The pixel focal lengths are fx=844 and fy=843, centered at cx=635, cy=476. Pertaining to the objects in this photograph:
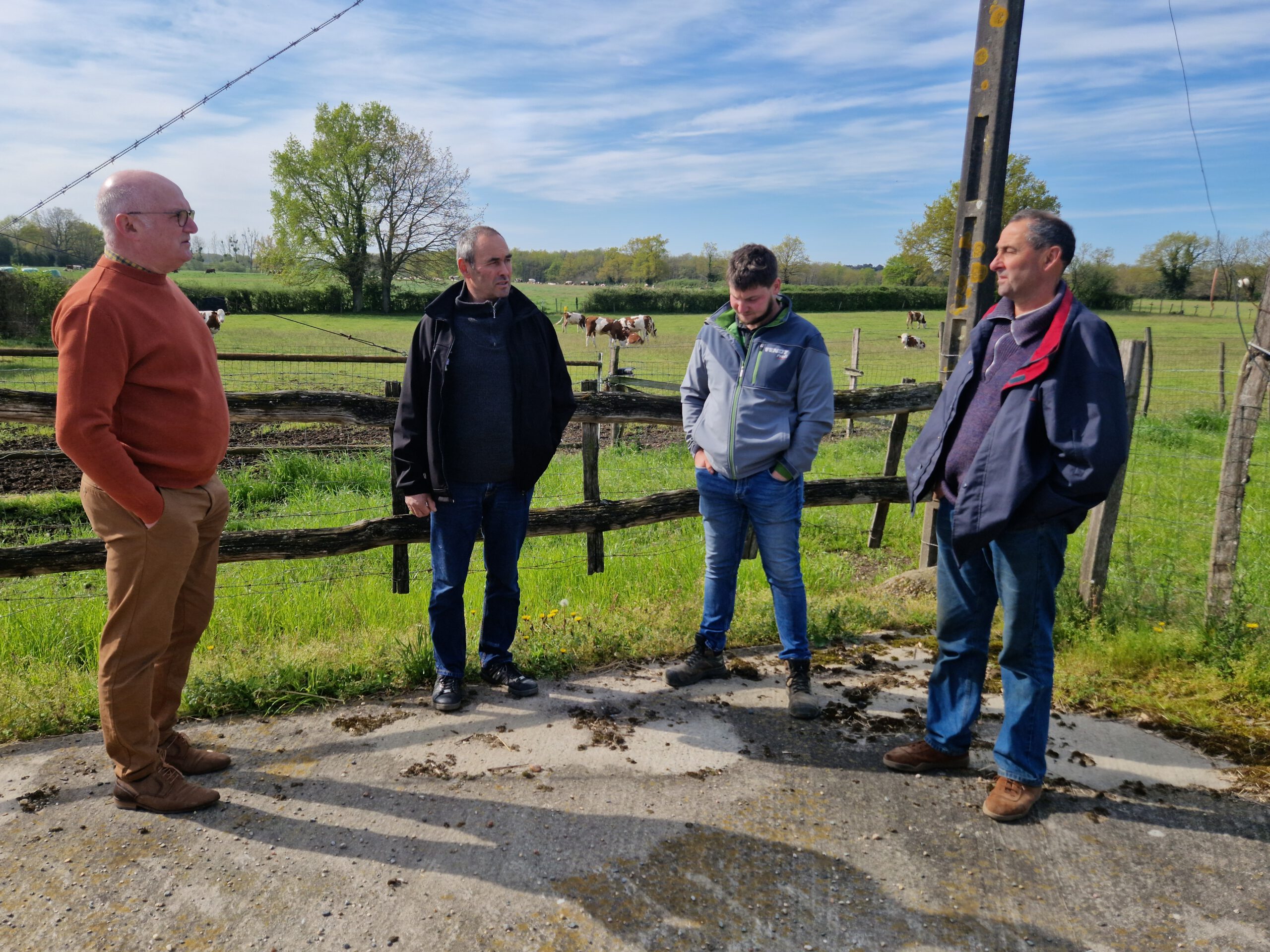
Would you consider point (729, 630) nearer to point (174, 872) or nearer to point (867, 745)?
point (867, 745)

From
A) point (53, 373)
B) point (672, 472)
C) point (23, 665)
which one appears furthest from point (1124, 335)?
point (23, 665)

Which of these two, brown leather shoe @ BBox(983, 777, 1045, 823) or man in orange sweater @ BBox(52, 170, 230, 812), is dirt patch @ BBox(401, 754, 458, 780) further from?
brown leather shoe @ BBox(983, 777, 1045, 823)

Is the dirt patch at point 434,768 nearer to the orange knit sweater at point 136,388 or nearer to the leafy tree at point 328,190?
the orange knit sweater at point 136,388

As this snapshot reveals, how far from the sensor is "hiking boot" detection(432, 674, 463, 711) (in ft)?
12.0

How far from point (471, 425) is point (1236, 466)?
150 inches

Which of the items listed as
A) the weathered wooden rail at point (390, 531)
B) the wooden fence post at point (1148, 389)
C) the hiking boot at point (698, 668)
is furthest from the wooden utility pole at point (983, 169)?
the wooden fence post at point (1148, 389)

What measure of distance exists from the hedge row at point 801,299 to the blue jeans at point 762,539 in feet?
173

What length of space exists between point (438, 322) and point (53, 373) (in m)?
15.8

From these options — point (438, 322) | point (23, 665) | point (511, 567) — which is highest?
point (438, 322)

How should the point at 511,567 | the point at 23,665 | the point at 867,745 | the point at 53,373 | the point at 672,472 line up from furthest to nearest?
the point at 53,373 < the point at 672,472 < the point at 23,665 < the point at 511,567 < the point at 867,745

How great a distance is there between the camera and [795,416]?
12.0 ft

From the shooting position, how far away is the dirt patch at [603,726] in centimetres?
344

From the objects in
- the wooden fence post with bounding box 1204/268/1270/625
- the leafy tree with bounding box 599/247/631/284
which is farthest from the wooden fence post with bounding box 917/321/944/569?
the leafy tree with bounding box 599/247/631/284

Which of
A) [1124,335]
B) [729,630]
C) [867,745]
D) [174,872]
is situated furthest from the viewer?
[1124,335]
